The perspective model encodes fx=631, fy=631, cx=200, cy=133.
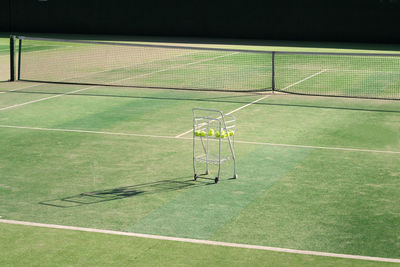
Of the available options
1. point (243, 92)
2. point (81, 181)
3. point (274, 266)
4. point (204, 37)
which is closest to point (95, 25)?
point (204, 37)

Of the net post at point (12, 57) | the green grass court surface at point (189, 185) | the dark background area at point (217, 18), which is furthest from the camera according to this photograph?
the dark background area at point (217, 18)

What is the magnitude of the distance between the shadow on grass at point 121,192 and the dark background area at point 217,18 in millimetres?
25960

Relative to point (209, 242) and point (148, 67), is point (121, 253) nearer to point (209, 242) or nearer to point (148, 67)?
point (209, 242)

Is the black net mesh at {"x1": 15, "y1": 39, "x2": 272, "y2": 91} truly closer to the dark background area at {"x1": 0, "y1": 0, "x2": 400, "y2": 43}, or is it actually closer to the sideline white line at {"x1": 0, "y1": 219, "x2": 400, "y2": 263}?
the dark background area at {"x1": 0, "y1": 0, "x2": 400, "y2": 43}

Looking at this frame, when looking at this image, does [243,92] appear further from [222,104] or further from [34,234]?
[34,234]

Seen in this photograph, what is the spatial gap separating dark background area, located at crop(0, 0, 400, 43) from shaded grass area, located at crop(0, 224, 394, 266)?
28578 millimetres

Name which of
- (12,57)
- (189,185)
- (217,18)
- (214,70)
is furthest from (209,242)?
Answer: (217,18)

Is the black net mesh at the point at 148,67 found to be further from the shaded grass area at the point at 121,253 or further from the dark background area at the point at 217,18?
the shaded grass area at the point at 121,253

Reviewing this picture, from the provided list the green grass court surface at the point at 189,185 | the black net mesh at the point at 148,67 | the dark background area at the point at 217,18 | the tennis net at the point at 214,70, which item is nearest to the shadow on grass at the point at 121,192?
the green grass court surface at the point at 189,185

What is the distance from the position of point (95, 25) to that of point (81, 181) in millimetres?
29967

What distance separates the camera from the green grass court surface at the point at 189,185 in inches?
311

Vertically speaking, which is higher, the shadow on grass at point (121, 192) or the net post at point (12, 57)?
the net post at point (12, 57)

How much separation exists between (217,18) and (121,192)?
27.9m

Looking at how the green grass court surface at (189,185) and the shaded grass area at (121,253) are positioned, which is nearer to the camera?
the shaded grass area at (121,253)
